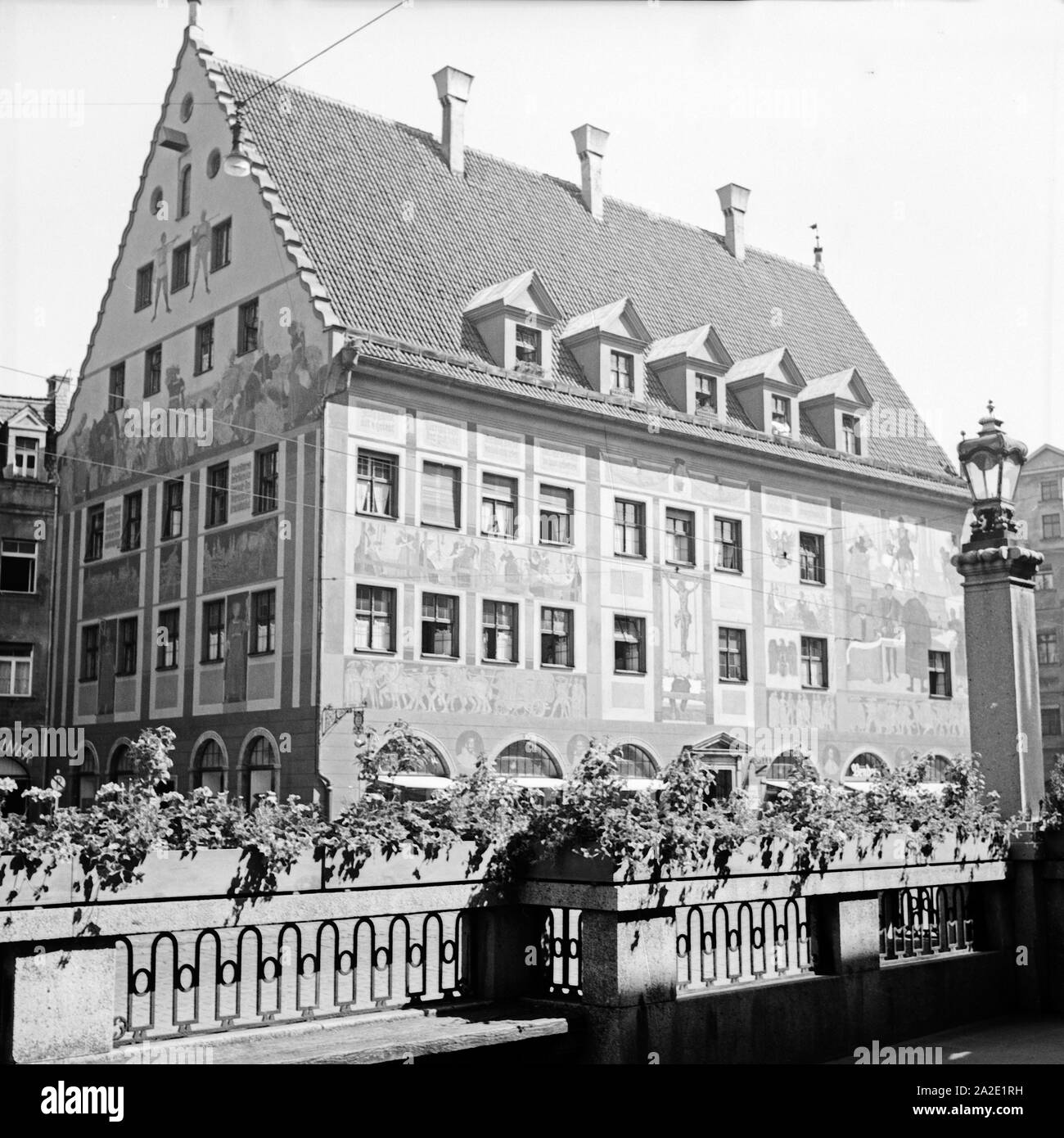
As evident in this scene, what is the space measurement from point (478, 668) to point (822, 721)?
33.6 feet

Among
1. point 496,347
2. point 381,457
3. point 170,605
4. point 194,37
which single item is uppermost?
point 194,37

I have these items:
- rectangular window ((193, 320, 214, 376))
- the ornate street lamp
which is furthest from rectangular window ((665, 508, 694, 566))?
the ornate street lamp

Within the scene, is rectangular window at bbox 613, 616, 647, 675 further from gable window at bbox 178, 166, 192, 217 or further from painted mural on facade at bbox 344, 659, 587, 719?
gable window at bbox 178, 166, 192, 217

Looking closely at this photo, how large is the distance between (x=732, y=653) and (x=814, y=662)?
2862 mm

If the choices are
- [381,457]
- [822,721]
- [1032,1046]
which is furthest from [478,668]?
[1032,1046]

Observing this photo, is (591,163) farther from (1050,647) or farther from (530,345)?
(1050,647)

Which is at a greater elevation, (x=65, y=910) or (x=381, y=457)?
(x=381, y=457)

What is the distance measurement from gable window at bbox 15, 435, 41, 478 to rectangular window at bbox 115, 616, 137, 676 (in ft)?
25.1

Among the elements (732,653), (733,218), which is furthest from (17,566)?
(733,218)

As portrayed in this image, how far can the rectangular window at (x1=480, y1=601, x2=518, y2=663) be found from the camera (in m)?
29.0

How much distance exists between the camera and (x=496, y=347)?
30.6 metres

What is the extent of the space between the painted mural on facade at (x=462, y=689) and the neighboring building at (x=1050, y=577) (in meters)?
34.9
